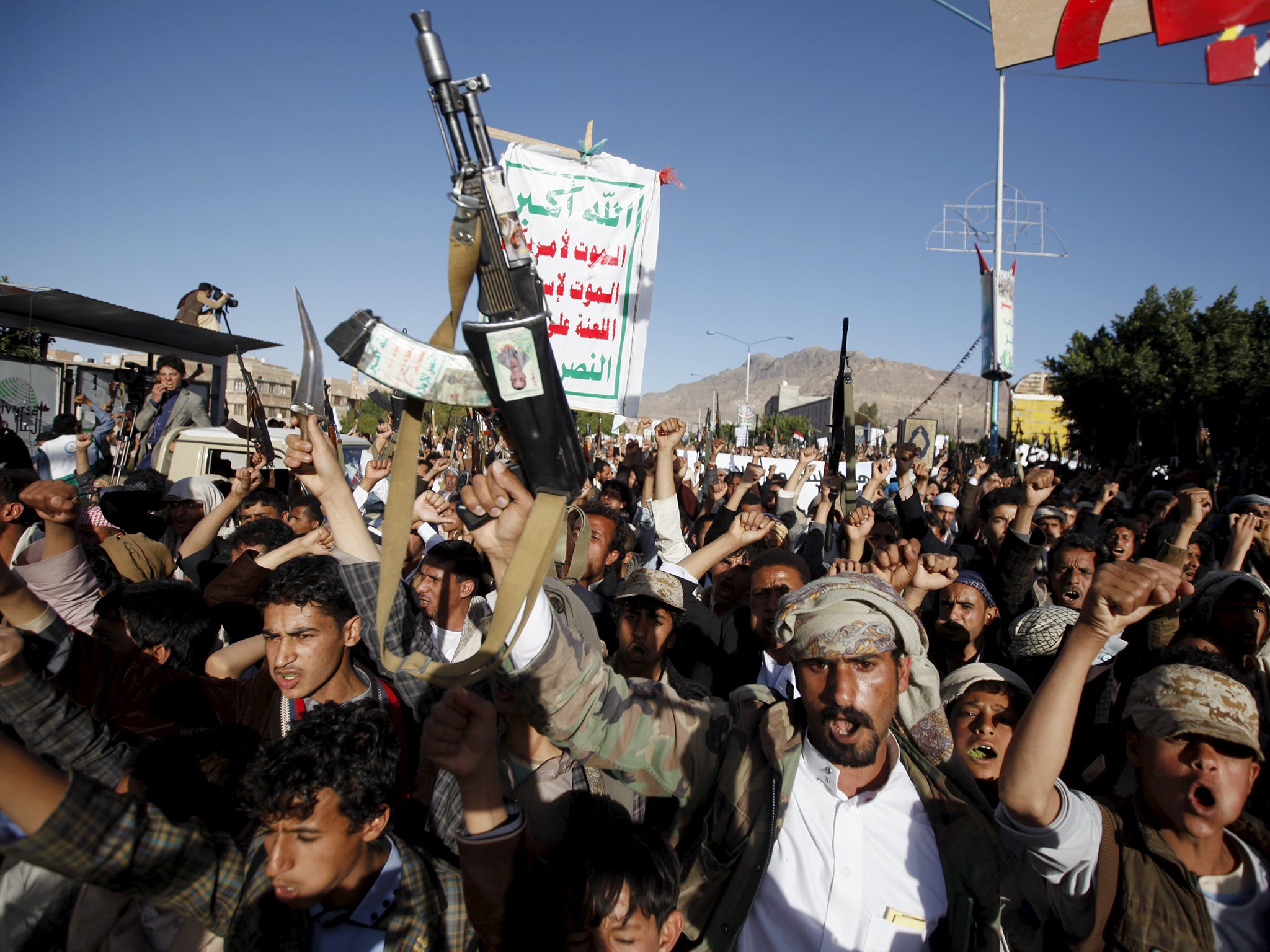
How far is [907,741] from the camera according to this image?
223 centimetres

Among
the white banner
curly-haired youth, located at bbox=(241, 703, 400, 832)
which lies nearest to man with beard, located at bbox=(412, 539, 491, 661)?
curly-haired youth, located at bbox=(241, 703, 400, 832)

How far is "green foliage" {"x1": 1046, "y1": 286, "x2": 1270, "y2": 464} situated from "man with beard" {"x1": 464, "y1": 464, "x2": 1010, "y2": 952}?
22999mm

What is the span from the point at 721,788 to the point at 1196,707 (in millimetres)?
1317

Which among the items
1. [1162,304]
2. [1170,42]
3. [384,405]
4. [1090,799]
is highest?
[1162,304]

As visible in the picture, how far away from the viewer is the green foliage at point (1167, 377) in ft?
76.7

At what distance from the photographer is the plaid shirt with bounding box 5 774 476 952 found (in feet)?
4.42

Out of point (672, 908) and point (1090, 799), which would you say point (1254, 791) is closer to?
point (1090, 799)

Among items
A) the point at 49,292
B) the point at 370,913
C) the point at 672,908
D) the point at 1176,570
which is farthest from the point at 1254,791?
the point at 49,292

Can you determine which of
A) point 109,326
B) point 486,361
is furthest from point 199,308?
point 486,361

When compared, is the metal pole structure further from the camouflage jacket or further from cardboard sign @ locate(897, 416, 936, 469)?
the camouflage jacket

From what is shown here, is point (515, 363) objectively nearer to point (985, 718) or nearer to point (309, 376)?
point (309, 376)

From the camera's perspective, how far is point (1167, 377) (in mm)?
25719

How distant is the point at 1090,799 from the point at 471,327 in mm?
1926

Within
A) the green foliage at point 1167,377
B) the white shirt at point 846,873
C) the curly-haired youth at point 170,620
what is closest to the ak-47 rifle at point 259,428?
the curly-haired youth at point 170,620
